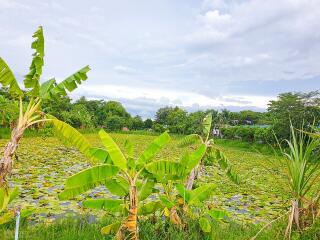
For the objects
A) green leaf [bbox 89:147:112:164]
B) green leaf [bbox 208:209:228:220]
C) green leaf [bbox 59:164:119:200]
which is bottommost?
green leaf [bbox 208:209:228:220]

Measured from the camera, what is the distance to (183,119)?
119 ft

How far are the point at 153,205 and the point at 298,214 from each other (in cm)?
177

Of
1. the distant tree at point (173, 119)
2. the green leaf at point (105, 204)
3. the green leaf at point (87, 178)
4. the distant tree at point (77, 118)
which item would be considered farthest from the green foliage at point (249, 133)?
the green leaf at point (87, 178)

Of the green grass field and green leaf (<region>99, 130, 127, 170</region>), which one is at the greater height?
green leaf (<region>99, 130, 127, 170</region>)

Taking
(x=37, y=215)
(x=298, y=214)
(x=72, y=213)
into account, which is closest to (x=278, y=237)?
(x=298, y=214)

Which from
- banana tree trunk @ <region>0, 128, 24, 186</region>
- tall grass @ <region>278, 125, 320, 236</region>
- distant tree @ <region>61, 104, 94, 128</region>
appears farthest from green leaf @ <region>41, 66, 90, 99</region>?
distant tree @ <region>61, 104, 94, 128</region>

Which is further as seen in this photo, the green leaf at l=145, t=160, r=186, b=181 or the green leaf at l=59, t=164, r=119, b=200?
the green leaf at l=145, t=160, r=186, b=181

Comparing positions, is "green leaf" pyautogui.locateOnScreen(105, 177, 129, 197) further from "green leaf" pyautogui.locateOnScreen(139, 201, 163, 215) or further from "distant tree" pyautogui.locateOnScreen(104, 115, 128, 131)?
"distant tree" pyautogui.locateOnScreen(104, 115, 128, 131)

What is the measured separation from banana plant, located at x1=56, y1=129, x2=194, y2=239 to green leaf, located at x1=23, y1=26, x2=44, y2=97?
83 cm

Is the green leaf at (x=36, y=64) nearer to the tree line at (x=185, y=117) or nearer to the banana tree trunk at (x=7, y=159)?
the banana tree trunk at (x=7, y=159)

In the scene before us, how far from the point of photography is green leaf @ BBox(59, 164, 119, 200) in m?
3.43

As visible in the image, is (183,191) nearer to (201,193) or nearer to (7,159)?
(201,193)

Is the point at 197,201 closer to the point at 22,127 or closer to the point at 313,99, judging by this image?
the point at 22,127

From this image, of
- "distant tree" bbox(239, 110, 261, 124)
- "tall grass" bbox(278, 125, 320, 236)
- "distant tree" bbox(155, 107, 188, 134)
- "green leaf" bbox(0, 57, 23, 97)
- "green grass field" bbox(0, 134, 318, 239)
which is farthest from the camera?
"distant tree" bbox(239, 110, 261, 124)
